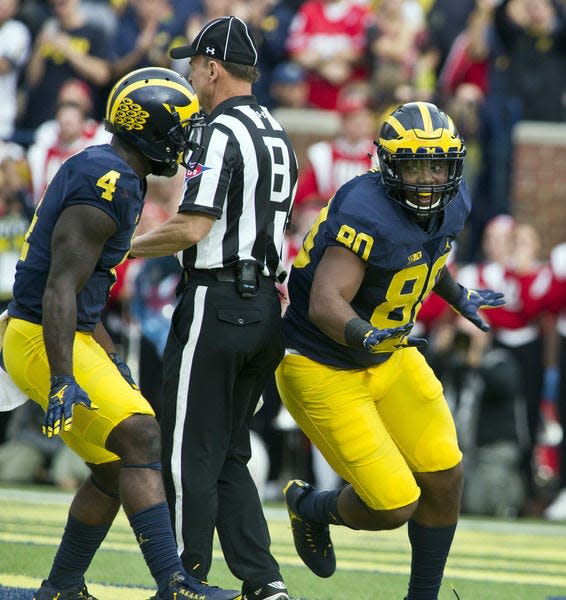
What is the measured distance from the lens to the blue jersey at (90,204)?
454 centimetres

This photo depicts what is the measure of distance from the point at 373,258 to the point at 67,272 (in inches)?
47.2

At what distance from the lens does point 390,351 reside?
4.92 meters

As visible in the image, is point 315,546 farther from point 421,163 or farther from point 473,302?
point 421,163

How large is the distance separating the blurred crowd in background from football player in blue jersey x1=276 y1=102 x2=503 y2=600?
392cm

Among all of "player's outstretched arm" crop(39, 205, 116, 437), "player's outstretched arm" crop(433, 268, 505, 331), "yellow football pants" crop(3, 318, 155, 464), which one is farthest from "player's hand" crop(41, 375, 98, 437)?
"player's outstretched arm" crop(433, 268, 505, 331)

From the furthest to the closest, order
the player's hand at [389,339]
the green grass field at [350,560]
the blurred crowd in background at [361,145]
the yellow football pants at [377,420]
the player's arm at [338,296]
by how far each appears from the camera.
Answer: the blurred crowd in background at [361,145] → the green grass field at [350,560] → the yellow football pants at [377,420] → the player's arm at [338,296] → the player's hand at [389,339]

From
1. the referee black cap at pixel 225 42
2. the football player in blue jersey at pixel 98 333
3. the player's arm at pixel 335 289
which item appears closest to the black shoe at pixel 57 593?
the football player in blue jersey at pixel 98 333

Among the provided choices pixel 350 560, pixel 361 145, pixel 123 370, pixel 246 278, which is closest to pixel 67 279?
pixel 123 370

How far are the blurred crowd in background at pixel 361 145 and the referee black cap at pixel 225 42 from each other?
14.5 ft

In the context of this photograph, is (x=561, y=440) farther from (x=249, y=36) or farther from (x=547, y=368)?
(x=249, y=36)

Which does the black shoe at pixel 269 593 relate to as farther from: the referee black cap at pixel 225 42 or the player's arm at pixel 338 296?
the referee black cap at pixel 225 42

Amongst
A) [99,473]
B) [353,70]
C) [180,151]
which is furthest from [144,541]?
[353,70]

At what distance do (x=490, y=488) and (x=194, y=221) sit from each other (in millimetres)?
5427

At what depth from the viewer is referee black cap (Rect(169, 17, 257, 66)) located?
5.21m
